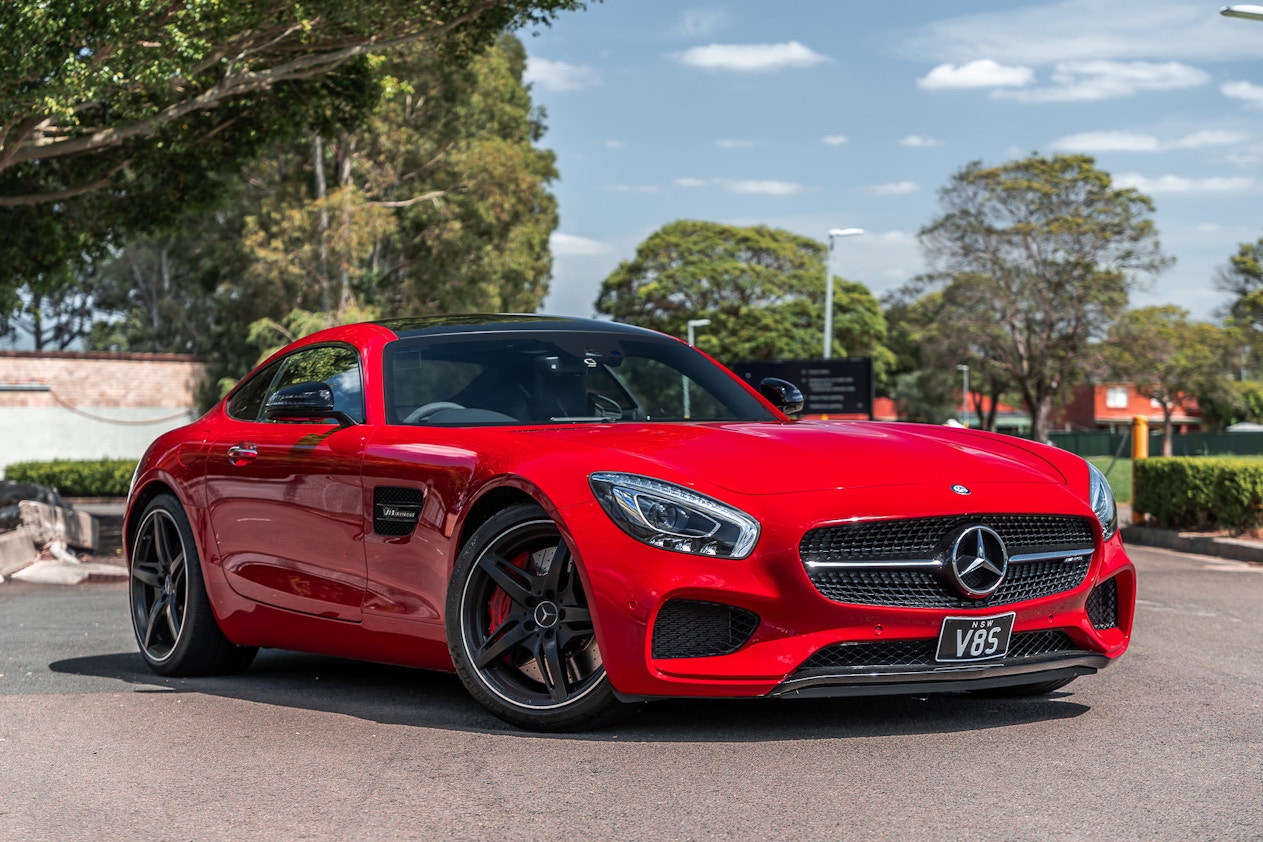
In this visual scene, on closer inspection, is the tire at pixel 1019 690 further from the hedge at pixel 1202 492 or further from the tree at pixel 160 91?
the hedge at pixel 1202 492

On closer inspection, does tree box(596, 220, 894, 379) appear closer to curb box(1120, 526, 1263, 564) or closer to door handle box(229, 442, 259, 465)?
curb box(1120, 526, 1263, 564)

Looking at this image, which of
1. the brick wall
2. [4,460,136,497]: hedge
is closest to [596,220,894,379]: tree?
the brick wall

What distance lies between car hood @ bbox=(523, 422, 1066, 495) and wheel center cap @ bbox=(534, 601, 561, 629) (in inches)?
19.1

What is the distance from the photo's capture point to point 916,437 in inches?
215

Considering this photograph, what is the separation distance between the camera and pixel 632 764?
4.55 m

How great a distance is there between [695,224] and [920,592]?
234 feet

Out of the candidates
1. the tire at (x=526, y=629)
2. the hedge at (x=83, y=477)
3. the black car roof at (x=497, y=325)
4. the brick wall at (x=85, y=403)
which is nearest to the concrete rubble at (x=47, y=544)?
the black car roof at (x=497, y=325)

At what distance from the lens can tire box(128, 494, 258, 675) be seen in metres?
6.64

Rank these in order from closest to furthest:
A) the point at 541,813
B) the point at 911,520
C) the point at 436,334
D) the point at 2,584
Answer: the point at 541,813, the point at 911,520, the point at 436,334, the point at 2,584

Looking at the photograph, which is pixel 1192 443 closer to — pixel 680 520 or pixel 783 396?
pixel 783 396

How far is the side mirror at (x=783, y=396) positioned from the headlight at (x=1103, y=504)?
1366mm

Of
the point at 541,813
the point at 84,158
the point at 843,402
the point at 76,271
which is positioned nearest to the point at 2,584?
the point at 84,158

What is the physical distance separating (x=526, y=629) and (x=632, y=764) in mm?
666

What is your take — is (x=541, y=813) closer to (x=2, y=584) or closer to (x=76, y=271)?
(x=2, y=584)
